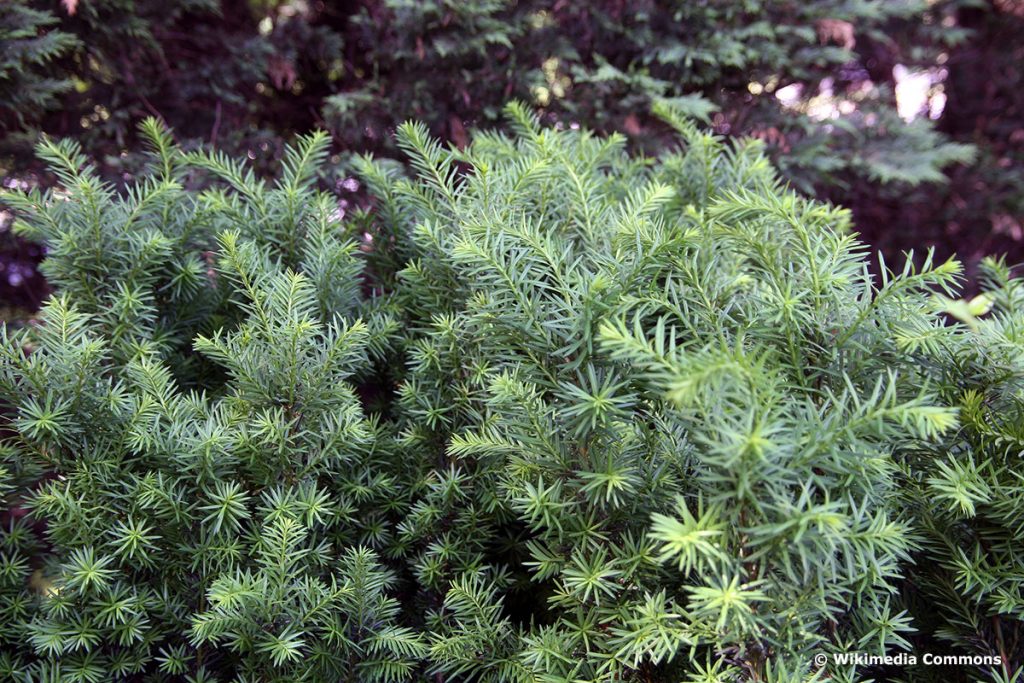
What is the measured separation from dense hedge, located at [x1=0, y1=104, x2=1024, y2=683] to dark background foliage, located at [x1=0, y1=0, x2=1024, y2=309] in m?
1.13

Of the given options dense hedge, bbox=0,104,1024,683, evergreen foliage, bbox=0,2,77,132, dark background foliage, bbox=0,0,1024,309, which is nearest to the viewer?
dense hedge, bbox=0,104,1024,683

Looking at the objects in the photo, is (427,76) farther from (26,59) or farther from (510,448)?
(510,448)

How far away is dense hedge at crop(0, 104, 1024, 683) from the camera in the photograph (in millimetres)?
997

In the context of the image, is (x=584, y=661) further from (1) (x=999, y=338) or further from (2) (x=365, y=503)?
(1) (x=999, y=338)

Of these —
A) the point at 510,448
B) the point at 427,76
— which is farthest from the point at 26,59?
the point at 510,448

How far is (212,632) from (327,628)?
0.21 meters

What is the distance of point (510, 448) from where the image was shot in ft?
3.96

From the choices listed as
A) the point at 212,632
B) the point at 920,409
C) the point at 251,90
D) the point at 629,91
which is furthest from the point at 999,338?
the point at 251,90

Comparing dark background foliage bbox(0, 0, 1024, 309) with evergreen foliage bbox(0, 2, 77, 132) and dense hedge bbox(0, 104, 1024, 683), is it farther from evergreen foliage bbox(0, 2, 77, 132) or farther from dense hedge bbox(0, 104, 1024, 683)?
dense hedge bbox(0, 104, 1024, 683)

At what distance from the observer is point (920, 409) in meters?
0.92

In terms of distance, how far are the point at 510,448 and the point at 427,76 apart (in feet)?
6.99

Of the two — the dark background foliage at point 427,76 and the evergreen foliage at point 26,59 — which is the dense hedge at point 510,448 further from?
the dark background foliage at point 427,76

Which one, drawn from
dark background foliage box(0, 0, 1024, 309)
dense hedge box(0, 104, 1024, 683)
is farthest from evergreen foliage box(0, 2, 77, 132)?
dense hedge box(0, 104, 1024, 683)

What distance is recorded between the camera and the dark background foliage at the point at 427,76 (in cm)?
265
